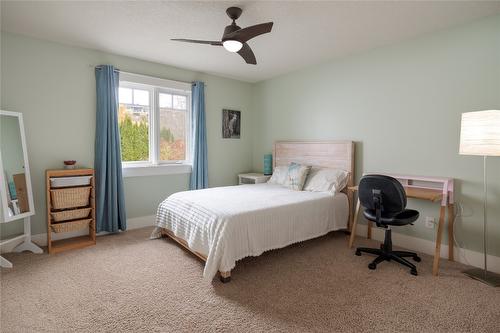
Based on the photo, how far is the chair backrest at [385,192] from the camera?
251 cm

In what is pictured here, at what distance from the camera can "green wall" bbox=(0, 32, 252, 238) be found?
307cm

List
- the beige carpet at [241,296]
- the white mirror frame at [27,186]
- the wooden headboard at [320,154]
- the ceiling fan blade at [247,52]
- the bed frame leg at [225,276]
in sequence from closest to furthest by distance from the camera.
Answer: the beige carpet at [241,296] → the bed frame leg at [225,276] → the ceiling fan blade at [247,52] → the white mirror frame at [27,186] → the wooden headboard at [320,154]

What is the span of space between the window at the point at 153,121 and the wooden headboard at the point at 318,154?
164 cm

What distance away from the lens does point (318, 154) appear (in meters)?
4.12

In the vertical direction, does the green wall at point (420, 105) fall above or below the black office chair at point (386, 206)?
above

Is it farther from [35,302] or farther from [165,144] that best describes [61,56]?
[35,302]

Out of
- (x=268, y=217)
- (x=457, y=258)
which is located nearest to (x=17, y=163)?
(x=268, y=217)

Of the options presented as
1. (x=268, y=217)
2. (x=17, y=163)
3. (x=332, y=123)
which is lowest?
(x=268, y=217)

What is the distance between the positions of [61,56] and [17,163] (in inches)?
55.3

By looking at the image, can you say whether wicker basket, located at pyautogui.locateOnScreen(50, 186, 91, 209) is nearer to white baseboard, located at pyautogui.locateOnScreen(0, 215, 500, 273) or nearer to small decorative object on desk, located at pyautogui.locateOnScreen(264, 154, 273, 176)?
white baseboard, located at pyautogui.locateOnScreen(0, 215, 500, 273)

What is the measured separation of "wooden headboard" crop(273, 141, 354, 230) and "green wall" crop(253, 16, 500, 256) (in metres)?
0.14

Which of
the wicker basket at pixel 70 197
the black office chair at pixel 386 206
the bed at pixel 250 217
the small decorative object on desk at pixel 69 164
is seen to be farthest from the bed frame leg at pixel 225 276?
the small decorative object on desk at pixel 69 164

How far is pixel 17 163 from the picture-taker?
2.97 meters

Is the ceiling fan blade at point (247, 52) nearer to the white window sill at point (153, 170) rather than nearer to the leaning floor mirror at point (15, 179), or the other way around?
the white window sill at point (153, 170)
